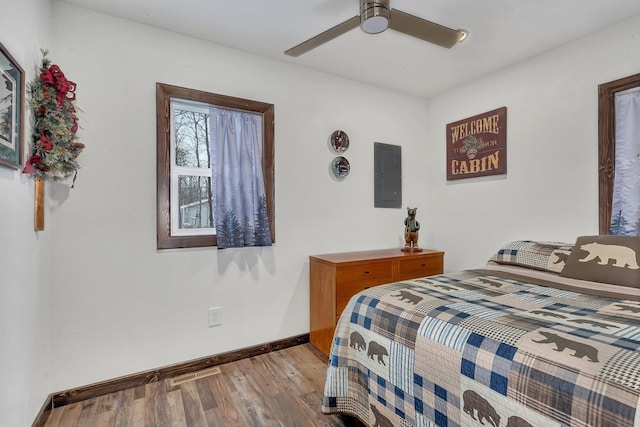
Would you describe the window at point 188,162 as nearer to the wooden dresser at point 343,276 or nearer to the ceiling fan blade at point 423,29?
the wooden dresser at point 343,276

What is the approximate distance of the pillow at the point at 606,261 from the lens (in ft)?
5.77

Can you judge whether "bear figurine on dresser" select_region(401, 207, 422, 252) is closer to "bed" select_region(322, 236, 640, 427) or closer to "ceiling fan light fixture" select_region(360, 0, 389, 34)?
"bed" select_region(322, 236, 640, 427)

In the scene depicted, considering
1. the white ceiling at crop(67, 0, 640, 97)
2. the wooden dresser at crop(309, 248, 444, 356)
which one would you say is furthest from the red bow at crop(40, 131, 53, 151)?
the wooden dresser at crop(309, 248, 444, 356)

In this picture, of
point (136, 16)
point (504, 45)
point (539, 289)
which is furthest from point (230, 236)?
point (504, 45)

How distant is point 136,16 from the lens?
205cm

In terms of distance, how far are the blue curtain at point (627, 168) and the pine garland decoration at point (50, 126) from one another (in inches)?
137

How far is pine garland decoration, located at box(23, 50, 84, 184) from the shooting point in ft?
5.34

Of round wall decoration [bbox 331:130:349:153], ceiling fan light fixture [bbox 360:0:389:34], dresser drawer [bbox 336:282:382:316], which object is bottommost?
dresser drawer [bbox 336:282:382:316]

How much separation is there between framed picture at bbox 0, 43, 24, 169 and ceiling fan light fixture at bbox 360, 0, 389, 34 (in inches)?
62.3

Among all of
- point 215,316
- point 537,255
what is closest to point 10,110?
point 215,316

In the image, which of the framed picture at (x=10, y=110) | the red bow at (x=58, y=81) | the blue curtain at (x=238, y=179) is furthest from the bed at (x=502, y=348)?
the red bow at (x=58, y=81)

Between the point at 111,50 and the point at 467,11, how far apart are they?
231 cm

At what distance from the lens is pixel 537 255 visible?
7.30 ft

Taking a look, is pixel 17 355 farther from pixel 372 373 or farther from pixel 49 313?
pixel 372 373
